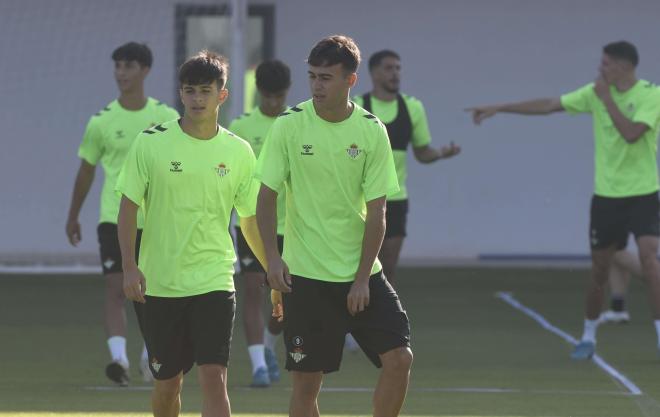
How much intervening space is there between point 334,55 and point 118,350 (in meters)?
3.45

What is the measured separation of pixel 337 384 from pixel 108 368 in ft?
4.61

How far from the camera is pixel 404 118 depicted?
11086 millimetres

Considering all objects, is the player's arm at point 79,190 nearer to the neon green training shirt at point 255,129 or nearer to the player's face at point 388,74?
the neon green training shirt at point 255,129

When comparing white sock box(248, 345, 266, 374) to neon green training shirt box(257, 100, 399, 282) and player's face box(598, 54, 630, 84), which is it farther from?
player's face box(598, 54, 630, 84)

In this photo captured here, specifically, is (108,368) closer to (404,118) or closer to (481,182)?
(404,118)

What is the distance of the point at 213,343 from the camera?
6.39 meters

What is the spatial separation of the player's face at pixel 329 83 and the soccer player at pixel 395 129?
14.8 feet

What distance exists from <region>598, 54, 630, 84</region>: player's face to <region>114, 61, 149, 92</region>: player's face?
331 cm

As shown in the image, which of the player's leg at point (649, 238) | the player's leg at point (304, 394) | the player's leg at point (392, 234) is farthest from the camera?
the player's leg at point (392, 234)

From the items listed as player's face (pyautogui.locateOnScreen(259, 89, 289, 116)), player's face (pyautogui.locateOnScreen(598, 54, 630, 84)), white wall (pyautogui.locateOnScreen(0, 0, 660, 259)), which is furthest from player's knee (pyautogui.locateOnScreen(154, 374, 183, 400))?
white wall (pyautogui.locateOnScreen(0, 0, 660, 259))

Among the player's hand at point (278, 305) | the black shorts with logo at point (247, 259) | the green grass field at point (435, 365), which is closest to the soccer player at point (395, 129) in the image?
the green grass field at point (435, 365)

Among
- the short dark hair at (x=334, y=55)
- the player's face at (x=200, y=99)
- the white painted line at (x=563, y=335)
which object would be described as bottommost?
the white painted line at (x=563, y=335)

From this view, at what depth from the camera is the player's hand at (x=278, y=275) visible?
20.6 feet

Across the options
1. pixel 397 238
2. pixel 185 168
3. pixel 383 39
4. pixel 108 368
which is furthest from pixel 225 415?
pixel 383 39
